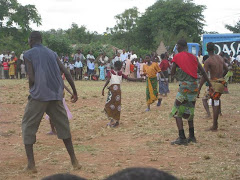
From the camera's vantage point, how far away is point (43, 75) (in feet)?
17.7

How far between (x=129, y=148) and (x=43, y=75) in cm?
240

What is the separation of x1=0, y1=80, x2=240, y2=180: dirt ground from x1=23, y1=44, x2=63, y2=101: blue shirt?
1098 mm

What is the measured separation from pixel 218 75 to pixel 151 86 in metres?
3.84

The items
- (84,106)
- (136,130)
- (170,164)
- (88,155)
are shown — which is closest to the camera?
(170,164)

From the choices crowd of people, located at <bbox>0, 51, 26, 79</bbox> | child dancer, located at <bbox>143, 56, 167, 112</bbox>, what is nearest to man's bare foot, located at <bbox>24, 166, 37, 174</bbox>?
child dancer, located at <bbox>143, 56, 167, 112</bbox>

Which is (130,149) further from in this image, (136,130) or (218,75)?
(218,75)

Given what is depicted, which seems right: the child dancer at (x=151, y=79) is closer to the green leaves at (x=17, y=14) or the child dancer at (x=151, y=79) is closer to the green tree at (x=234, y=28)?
the green leaves at (x=17, y=14)

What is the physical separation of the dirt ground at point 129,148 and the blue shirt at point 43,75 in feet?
3.60

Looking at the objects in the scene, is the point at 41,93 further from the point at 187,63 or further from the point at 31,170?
the point at 187,63

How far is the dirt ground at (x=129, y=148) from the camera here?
5.60 meters

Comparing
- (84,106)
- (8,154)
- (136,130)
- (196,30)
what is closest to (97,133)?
(136,130)

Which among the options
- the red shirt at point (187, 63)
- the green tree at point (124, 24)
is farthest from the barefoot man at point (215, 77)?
the green tree at point (124, 24)

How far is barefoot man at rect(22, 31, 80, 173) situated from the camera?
5.40 metres

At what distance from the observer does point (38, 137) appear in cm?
830
